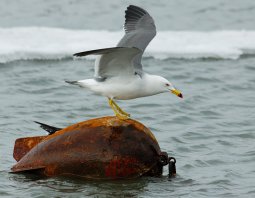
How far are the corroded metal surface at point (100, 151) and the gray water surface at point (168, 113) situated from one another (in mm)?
106

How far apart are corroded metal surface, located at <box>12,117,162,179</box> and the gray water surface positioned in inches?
4.2

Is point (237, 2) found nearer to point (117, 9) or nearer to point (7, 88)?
point (117, 9)

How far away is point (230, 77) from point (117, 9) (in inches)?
213

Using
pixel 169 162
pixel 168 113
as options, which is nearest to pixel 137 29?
pixel 169 162

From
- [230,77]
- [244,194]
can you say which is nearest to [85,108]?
[230,77]

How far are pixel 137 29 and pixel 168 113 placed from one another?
2190 millimetres

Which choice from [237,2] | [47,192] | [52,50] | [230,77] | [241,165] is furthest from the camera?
[237,2]

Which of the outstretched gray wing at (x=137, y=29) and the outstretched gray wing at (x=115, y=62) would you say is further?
the outstretched gray wing at (x=137, y=29)

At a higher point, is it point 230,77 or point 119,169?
point 230,77

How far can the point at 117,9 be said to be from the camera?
656 inches

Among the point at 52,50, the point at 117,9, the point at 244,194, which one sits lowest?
the point at 244,194

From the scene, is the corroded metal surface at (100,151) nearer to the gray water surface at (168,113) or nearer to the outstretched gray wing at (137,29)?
the gray water surface at (168,113)

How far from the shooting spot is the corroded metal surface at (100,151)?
22.1 ft

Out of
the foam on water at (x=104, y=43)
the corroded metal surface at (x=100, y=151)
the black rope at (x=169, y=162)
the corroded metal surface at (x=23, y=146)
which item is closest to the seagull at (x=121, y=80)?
the corroded metal surface at (x=100, y=151)
